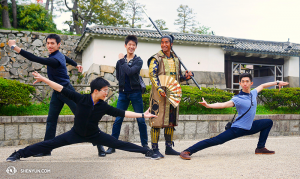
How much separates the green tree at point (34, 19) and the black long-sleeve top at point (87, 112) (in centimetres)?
1428

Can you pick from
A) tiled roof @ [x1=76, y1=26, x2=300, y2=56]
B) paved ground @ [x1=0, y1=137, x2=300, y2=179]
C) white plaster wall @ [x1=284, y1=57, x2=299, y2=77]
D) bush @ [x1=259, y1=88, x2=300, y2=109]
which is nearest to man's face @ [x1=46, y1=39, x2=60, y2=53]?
paved ground @ [x1=0, y1=137, x2=300, y2=179]

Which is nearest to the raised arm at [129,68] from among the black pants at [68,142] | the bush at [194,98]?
the black pants at [68,142]

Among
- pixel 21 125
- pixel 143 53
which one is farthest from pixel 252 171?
pixel 143 53

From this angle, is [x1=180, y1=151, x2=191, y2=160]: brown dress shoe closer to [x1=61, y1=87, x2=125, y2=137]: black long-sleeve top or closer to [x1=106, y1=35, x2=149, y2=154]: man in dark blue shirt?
[x1=106, y1=35, x2=149, y2=154]: man in dark blue shirt

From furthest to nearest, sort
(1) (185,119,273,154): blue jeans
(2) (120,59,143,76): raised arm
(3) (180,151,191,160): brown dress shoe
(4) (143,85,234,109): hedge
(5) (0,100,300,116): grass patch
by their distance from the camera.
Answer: (4) (143,85,234,109): hedge
(5) (0,100,300,116): grass patch
(2) (120,59,143,76): raised arm
(1) (185,119,273,154): blue jeans
(3) (180,151,191,160): brown dress shoe

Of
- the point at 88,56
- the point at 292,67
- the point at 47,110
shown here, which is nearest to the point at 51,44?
the point at 47,110

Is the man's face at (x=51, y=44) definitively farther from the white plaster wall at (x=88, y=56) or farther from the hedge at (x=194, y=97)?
the white plaster wall at (x=88, y=56)

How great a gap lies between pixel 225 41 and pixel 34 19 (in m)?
11.7

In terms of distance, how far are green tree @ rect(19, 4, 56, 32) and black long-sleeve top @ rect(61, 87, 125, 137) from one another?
14277mm

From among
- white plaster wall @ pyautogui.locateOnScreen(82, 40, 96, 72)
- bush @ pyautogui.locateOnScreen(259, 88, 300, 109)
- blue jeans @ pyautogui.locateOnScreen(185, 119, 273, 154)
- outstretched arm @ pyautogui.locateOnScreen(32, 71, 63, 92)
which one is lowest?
blue jeans @ pyautogui.locateOnScreen(185, 119, 273, 154)

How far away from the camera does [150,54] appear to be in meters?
12.9

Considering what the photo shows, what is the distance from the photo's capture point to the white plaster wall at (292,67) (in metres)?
15.4

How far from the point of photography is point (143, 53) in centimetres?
1283

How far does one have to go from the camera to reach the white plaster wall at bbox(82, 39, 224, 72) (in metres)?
12.2
